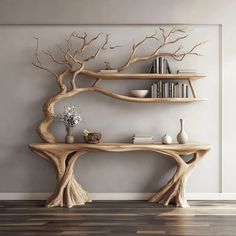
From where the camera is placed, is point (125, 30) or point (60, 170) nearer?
point (60, 170)

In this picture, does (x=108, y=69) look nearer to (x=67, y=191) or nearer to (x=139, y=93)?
(x=139, y=93)

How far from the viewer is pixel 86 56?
5609 mm

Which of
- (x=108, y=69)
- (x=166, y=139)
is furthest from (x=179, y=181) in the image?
(x=108, y=69)

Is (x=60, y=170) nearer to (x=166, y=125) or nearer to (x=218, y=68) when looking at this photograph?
(x=166, y=125)

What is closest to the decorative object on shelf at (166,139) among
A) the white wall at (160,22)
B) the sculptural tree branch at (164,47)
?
the white wall at (160,22)

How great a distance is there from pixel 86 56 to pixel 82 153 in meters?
1.20

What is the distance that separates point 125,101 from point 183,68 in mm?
801

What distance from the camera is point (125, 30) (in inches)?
221

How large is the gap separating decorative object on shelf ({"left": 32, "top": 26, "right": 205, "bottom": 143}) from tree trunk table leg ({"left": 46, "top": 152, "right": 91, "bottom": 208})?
0.42 meters

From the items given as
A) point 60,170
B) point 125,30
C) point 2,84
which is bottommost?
point 60,170

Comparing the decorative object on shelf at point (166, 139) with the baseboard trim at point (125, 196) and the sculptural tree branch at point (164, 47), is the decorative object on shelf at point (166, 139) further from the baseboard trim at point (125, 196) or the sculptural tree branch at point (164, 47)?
the sculptural tree branch at point (164, 47)

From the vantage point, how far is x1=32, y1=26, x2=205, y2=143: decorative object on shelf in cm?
540

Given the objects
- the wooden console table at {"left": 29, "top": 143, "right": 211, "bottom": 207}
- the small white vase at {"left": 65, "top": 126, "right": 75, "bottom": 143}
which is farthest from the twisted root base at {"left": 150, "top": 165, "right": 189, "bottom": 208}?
the small white vase at {"left": 65, "top": 126, "right": 75, "bottom": 143}

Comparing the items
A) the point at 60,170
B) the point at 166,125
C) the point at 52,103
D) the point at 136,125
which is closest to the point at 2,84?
the point at 52,103
